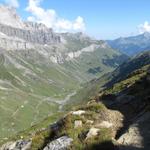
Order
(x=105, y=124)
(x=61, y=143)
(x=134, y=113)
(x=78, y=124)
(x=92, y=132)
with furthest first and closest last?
(x=134, y=113)
(x=105, y=124)
(x=78, y=124)
(x=92, y=132)
(x=61, y=143)

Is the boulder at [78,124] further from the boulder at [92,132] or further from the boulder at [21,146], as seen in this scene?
the boulder at [21,146]

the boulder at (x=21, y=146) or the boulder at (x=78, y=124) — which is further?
the boulder at (x=21, y=146)

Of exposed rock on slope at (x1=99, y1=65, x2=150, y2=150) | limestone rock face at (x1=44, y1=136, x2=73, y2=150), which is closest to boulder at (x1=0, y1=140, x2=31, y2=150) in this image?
limestone rock face at (x1=44, y1=136, x2=73, y2=150)

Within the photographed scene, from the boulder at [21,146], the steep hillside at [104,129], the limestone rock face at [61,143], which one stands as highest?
Result: the steep hillside at [104,129]

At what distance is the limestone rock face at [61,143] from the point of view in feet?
87.2

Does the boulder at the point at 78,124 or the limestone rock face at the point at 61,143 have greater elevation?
the boulder at the point at 78,124

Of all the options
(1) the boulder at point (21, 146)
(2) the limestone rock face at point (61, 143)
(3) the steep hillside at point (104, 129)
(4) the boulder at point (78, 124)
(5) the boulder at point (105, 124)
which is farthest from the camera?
(1) the boulder at point (21, 146)

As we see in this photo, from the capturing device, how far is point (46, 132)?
33.7 meters

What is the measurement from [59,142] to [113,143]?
4.48m

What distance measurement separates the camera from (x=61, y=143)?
2706 centimetres

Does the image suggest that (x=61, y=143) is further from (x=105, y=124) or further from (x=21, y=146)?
(x=21, y=146)

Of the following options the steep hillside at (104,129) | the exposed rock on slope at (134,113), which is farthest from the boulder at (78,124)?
the exposed rock on slope at (134,113)

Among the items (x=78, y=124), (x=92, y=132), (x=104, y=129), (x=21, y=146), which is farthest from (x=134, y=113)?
(x=21, y=146)

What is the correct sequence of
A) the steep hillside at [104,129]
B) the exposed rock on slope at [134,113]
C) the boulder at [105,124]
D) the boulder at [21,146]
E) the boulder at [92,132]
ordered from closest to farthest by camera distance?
the steep hillside at [104,129], the exposed rock on slope at [134,113], the boulder at [92,132], the boulder at [105,124], the boulder at [21,146]
